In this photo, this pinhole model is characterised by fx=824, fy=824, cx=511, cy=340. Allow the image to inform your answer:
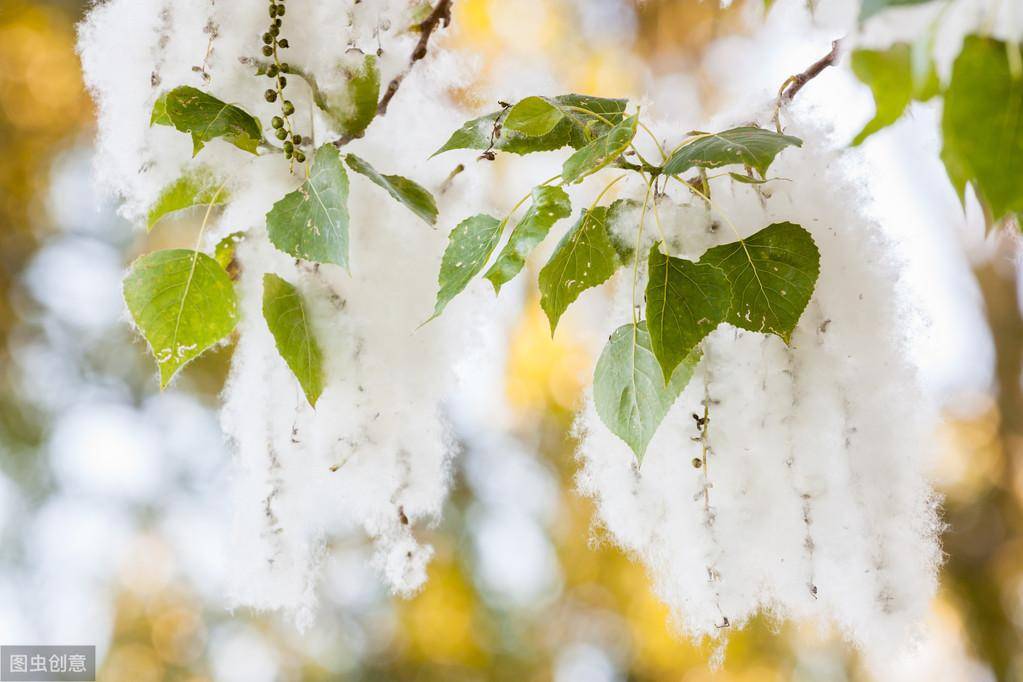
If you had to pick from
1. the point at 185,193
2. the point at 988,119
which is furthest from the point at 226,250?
the point at 988,119

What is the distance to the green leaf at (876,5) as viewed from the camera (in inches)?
9.3

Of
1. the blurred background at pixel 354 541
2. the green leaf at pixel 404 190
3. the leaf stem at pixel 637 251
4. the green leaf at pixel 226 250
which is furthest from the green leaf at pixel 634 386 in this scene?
the blurred background at pixel 354 541

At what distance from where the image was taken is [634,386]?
0.40 m

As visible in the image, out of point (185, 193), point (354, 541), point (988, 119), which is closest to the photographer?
point (988, 119)

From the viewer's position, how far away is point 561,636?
1.93m

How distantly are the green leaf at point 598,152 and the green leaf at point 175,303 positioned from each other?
0.21 metres

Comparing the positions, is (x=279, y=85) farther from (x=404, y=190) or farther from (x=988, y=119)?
(x=988, y=119)

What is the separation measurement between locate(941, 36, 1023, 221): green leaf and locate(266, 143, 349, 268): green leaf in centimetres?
26

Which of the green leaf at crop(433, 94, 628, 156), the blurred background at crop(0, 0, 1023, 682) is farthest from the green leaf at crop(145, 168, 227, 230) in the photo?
the blurred background at crop(0, 0, 1023, 682)

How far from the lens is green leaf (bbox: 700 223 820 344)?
378mm

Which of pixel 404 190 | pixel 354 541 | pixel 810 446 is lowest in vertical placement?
pixel 354 541

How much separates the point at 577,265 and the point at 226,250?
0.75 ft

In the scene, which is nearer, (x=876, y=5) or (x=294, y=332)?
(x=876, y=5)

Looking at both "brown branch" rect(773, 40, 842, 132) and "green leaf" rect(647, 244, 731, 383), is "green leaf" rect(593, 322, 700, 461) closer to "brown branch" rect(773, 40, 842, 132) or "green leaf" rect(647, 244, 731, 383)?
"green leaf" rect(647, 244, 731, 383)
